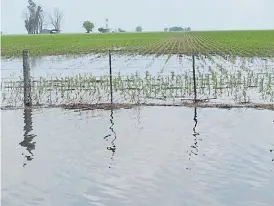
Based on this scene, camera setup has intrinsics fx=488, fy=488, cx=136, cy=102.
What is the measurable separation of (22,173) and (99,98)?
635 cm

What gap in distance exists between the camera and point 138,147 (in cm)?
920

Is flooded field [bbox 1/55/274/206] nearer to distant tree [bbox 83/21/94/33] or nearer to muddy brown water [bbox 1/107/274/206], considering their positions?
muddy brown water [bbox 1/107/274/206]

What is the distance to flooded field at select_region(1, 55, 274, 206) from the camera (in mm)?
6906

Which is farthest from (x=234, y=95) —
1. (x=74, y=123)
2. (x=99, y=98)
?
(x=74, y=123)

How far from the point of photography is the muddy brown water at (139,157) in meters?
6.84

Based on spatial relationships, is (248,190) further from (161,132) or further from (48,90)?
(48,90)

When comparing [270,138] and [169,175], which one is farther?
[270,138]

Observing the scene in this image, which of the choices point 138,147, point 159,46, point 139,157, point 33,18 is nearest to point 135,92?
point 138,147

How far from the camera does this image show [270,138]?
9.66 metres

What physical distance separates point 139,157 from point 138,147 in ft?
2.06

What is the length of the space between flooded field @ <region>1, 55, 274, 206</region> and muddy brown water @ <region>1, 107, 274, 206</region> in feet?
0.05

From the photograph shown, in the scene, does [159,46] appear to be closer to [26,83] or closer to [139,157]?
[26,83]

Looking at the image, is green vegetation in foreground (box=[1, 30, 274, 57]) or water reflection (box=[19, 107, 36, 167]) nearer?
water reflection (box=[19, 107, 36, 167])

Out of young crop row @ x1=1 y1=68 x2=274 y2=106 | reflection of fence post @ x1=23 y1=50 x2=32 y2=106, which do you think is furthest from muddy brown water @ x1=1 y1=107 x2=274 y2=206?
young crop row @ x1=1 y1=68 x2=274 y2=106
